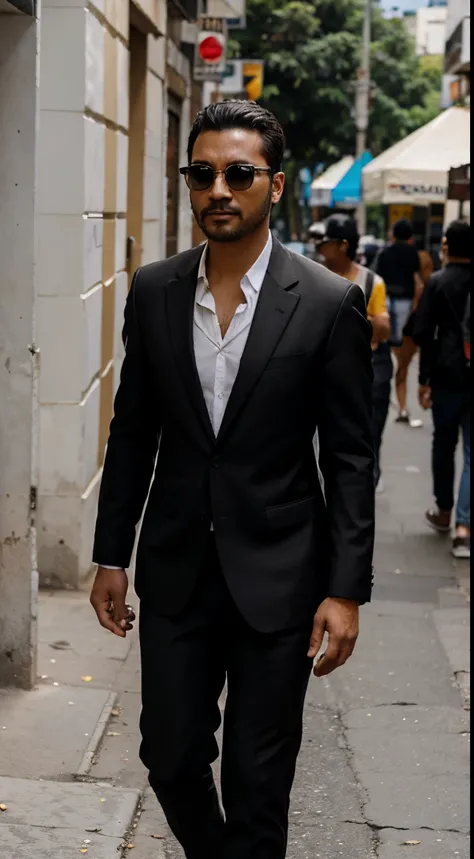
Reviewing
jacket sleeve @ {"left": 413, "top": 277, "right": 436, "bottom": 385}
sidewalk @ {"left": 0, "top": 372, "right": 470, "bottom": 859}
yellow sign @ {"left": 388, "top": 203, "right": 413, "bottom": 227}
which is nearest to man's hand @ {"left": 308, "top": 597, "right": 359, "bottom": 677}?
sidewalk @ {"left": 0, "top": 372, "right": 470, "bottom": 859}

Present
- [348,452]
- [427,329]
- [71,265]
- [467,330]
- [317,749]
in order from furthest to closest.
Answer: [427,329] → [467,330] → [71,265] → [317,749] → [348,452]

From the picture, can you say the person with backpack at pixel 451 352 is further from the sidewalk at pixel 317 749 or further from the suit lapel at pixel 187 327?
the suit lapel at pixel 187 327

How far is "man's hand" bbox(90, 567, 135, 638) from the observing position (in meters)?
3.51

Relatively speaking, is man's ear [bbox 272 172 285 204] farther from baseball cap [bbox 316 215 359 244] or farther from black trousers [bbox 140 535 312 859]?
baseball cap [bbox 316 215 359 244]

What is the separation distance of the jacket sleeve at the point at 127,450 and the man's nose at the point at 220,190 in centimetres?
35

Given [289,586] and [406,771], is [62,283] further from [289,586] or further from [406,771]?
[289,586]

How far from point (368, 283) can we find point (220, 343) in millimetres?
4989

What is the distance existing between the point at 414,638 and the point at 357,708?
1.14 metres

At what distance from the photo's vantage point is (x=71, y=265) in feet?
23.3

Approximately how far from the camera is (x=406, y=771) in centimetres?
515

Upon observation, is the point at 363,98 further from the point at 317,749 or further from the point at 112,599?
the point at 112,599

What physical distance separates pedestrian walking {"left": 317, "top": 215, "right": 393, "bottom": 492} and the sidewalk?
1661mm

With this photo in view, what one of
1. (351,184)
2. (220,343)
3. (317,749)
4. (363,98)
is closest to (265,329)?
(220,343)

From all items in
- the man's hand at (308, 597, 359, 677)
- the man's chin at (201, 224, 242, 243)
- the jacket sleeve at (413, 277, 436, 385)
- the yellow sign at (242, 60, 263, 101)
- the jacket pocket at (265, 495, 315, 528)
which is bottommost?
the man's hand at (308, 597, 359, 677)
